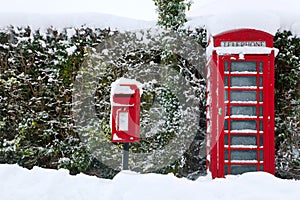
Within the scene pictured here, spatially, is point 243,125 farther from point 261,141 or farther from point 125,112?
point 125,112

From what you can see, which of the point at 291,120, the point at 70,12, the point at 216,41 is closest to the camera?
the point at 216,41

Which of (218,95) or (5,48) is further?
(5,48)

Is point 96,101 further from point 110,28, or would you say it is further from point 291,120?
point 291,120

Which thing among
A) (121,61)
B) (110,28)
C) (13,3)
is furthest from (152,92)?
(13,3)

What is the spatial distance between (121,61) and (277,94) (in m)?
2.65

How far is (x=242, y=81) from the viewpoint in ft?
19.9

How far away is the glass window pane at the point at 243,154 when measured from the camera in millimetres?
6066

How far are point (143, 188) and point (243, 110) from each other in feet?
8.39

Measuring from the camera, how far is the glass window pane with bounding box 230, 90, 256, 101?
6051mm

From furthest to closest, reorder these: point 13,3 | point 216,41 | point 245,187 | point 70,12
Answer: point 13,3 < point 70,12 < point 216,41 < point 245,187

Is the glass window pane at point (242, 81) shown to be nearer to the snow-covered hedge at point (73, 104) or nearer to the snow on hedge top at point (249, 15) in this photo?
the snow on hedge top at point (249, 15)

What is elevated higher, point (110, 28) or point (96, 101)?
point (110, 28)

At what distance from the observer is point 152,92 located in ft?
23.6

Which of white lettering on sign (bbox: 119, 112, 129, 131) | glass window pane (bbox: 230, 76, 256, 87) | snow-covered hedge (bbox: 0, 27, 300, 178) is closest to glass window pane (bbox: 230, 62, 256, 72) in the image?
glass window pane (bbox: 230, 76, 256, 87)
